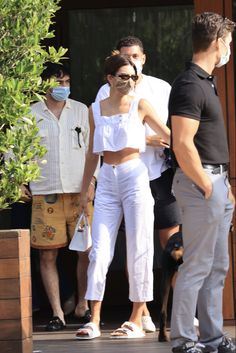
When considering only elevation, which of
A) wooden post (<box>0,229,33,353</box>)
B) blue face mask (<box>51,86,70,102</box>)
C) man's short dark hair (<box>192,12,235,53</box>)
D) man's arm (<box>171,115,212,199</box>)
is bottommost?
wooden post (<box>0,229,33,353</box>)

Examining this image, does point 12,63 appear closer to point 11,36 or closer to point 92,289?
point 11,36

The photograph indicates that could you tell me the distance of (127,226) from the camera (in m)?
8.11

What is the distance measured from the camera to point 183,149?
653cm

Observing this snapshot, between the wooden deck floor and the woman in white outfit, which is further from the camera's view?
the woman in white outfit

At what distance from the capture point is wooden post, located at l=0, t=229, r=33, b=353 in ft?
22.1

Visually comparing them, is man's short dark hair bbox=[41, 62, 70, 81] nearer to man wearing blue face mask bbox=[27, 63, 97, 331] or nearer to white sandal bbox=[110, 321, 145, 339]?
man wearing blue face mask bbox=[27, 63, 97, 331]

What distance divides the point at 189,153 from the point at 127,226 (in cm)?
172

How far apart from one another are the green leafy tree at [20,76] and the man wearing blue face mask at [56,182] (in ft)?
6.92

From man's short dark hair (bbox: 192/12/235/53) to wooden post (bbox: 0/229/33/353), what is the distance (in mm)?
1622

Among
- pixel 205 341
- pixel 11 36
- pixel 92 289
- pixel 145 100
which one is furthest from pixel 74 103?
pixel 205 341

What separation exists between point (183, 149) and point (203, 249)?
0.63m

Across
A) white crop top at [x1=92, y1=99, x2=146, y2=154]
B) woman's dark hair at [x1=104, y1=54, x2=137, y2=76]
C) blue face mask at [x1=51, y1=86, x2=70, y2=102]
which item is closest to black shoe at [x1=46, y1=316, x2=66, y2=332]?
white crop top at [x1=92, y1=99, x2=146, y2=154]

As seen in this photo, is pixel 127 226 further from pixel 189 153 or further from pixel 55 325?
pixel 189 153

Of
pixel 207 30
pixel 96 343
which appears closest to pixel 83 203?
pixel 96 343
